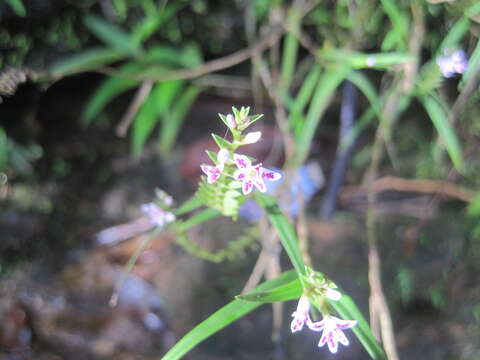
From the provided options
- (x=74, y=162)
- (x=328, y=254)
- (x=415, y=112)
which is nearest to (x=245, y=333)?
(x=328, y=254)

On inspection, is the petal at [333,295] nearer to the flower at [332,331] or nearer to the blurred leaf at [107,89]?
the flower at [332,331]

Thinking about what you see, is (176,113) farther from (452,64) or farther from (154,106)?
(452,64)

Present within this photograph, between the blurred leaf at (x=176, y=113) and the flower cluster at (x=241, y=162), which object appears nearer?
the flower cluster at (x=241, y=162)

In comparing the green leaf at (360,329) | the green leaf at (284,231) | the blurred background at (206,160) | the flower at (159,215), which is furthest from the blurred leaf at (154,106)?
the green leaf at (360,329)

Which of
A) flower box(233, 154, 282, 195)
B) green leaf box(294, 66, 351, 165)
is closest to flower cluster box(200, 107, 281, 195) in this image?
flower box(233, 154, 282, 195)

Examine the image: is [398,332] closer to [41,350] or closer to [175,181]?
[175,181]

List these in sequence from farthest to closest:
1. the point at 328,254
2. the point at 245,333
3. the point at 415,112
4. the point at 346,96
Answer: the point at 415,112, the point at 346,96, the point at 328,254, the point at 245,333
